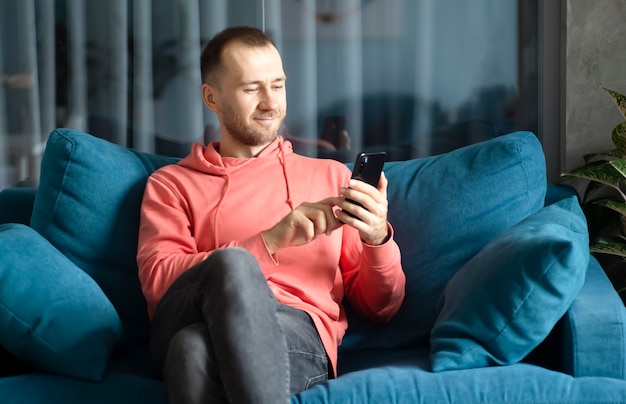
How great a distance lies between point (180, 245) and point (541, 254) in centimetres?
84

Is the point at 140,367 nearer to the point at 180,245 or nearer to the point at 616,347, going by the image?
the point at 180,245

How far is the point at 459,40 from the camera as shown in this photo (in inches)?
121

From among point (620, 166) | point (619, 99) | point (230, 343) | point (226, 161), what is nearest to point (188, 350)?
point (230, 343)

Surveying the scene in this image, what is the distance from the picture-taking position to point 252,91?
2176 mm

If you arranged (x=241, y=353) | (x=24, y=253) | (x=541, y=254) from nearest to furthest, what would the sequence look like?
(x=241, y=353), (x=541, y=254), (x=24, y=253)

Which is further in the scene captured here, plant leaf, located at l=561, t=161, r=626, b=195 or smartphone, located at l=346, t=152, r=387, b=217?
plant leaf, located at l=561, t=161, r=626, b=195

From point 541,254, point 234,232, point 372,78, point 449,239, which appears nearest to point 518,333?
point 541,254

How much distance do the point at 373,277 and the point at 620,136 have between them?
1044 millimetres

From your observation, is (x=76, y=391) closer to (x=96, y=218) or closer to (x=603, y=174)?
(x=96, y=218)

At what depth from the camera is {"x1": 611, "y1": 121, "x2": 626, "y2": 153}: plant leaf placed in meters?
2.61

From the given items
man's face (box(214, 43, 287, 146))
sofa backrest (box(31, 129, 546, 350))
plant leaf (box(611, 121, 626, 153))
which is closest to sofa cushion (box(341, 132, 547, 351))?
sofa backrest (box(31, 129, 546, 350))

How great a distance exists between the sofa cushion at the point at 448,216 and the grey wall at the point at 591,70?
0.71 m

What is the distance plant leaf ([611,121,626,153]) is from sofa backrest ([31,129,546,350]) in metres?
0.49

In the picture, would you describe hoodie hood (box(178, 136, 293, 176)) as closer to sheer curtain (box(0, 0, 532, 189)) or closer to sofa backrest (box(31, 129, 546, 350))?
sofa backrest (box(31, 129, 546, 350))
